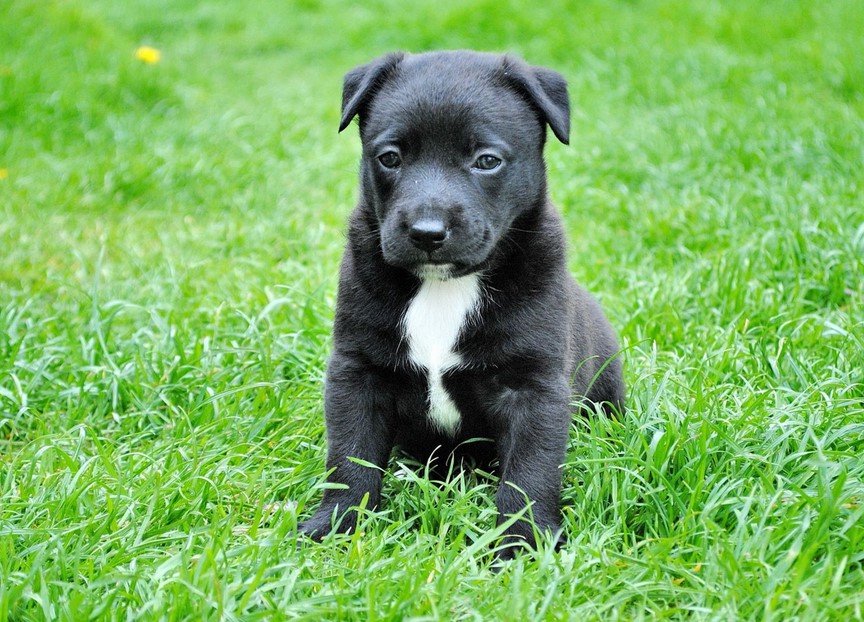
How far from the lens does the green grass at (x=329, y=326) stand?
2.56 metres

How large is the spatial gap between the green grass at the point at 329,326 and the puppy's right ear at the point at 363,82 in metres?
1.10

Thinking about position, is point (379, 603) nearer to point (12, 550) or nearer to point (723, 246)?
point (12, 550)

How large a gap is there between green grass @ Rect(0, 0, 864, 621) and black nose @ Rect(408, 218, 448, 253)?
75 centimetres

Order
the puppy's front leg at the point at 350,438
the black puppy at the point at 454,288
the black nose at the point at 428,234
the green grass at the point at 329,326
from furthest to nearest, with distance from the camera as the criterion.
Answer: the puppy's front leg at the point at 350,438
the black puppy at the point at 454,288
the black nose at the point at 428,234
the green grass at the point at 329,326

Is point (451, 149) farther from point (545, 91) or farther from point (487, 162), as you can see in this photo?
point (545, 91)

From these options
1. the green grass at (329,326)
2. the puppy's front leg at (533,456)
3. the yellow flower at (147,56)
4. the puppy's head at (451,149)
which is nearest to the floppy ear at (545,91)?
the puppy's head at (451,149)

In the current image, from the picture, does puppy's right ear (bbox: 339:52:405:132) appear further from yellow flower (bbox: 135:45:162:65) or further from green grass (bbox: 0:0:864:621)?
yellow flower (bbox: 135:45:162:65)

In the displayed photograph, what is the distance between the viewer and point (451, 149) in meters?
2.96

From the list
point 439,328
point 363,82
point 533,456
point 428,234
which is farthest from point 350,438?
point 363,82

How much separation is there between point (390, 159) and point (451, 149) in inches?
8.1

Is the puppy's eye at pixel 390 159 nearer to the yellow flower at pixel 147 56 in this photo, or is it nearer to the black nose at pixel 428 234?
the black nose at pixel 428 234

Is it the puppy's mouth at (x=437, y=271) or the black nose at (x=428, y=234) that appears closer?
the black nose at (x=428, y=234)

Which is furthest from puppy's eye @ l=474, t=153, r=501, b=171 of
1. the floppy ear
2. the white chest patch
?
the white chest patch

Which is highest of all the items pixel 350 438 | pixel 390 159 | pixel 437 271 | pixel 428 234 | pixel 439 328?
pixel 390 159
